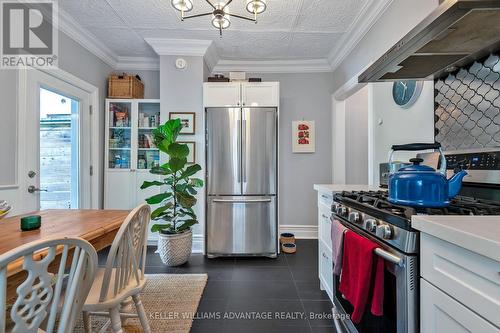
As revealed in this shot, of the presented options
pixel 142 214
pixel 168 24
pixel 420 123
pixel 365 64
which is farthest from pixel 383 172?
pixel 168 24

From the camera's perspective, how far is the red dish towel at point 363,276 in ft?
3.62

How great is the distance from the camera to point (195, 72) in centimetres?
332

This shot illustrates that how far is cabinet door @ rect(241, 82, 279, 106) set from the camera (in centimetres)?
323

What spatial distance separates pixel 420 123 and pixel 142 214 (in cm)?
201

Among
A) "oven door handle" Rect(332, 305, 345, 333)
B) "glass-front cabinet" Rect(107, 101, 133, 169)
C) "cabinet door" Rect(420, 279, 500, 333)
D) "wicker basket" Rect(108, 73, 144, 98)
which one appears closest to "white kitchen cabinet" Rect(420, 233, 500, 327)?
"cabinet door" Rect(420, 279, 500, 333)

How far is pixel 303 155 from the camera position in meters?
3.88

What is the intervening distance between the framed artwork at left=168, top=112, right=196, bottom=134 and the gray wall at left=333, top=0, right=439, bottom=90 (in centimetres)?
205

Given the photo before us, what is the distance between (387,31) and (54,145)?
12.0 ft

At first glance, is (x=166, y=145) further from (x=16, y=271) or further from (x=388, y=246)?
(x=388, y=246)

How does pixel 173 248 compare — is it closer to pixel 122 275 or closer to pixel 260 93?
pixel 122 275

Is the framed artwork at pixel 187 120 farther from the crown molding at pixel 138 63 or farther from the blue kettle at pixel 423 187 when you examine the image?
the blue kettle at pixel 423 187

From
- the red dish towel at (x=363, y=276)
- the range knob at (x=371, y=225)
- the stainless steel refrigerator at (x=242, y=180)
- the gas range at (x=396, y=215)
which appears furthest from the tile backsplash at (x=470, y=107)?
the stainless steel refrigerator at (x=242, y=180)

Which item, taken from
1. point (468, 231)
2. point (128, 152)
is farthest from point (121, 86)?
point (468, 231)

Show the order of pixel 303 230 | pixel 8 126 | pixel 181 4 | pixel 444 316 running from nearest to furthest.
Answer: pixel 444 316, pixel 181 4, pixel 8 126, pixel 303 230
